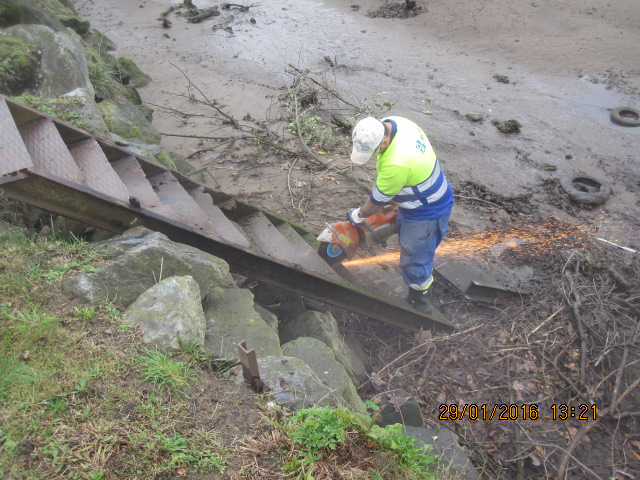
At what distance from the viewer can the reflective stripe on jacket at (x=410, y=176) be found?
4.20 metres

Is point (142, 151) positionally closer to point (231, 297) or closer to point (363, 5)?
point (231, 297)

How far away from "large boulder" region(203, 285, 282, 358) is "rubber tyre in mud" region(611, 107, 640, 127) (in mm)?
8507

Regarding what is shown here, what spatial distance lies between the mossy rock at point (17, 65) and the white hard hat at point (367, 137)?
411 cm

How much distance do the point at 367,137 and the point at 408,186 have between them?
27.4 inches

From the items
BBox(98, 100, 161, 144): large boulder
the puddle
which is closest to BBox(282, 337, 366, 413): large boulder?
BBox(98, 100, 161, 144): large boulder

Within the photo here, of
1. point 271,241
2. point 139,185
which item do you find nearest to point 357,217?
point 271,241

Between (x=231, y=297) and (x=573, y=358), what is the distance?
3.53m

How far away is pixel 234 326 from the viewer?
3.46 m

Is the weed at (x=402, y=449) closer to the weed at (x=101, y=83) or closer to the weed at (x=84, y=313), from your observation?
the weed at (x=84, y=313)

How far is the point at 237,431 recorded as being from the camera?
8.26 feet

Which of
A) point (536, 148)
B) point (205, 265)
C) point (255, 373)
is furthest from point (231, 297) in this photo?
point (536, 148)

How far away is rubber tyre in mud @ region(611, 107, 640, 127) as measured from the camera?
28.0 feet

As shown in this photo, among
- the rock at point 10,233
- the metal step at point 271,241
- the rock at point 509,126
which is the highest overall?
the rock at point 10,233

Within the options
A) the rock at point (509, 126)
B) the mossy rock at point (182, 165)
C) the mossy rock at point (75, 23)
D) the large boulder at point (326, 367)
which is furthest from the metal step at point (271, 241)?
the mossy rock at point (75, 23)
